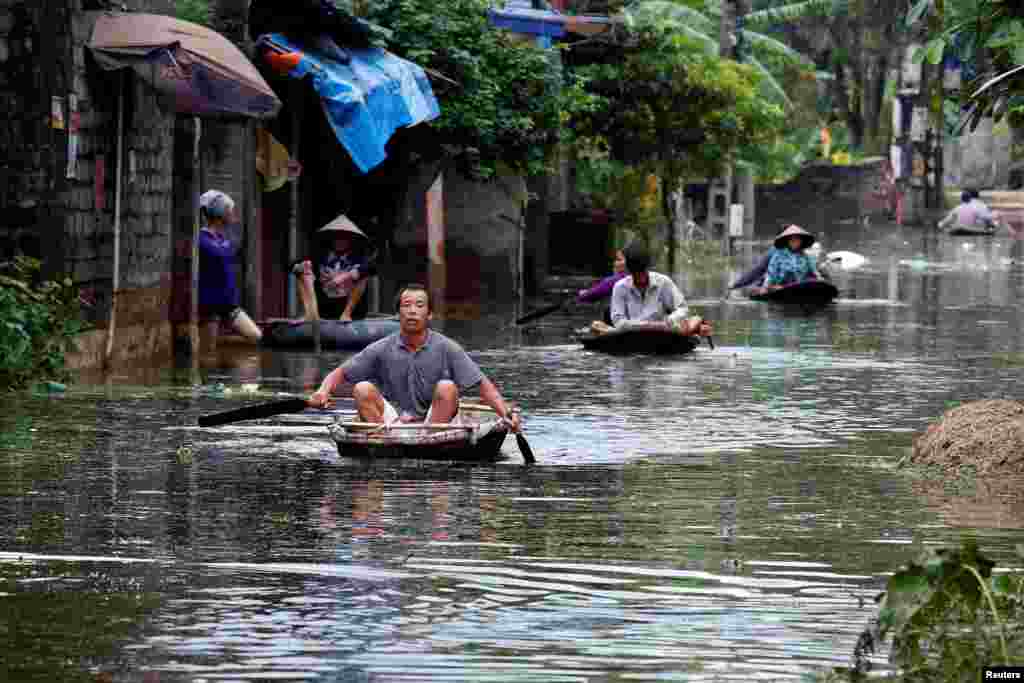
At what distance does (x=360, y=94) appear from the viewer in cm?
2625

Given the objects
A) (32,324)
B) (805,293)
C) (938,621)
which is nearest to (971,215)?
(805,293)

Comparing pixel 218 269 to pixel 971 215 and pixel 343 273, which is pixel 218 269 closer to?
pixel 343 273

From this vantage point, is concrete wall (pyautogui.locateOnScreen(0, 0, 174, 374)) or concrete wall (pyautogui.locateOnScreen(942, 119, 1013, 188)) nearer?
concrete wall (pyautogui.locateOnScreen(0, 0, 174, 374))

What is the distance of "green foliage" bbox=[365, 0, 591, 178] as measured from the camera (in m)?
31.1

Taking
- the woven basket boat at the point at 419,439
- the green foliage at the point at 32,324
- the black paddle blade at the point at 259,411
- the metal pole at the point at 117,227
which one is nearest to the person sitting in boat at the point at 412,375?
the woven basket boat at the point at 419,439

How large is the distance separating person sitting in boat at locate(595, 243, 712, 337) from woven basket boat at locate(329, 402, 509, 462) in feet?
32.5

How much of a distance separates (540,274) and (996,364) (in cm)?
1615

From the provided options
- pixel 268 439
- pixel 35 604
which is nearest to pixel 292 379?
pixel 268 439

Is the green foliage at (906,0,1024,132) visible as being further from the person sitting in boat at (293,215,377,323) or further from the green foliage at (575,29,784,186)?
the green foliage at (575,29,784,186)

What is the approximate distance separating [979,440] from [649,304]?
34.7 feet

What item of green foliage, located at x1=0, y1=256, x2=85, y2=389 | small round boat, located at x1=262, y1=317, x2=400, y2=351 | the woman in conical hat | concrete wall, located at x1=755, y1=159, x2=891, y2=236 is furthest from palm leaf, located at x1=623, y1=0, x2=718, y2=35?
green foliage, located at x1=0, y1=256, x2=85, y2=389

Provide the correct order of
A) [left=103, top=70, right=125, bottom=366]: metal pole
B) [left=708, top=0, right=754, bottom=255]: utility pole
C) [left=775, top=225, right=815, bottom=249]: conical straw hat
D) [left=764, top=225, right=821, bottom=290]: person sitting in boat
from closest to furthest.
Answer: [left=103, top=70, right=125, bottom=366]: metal pole < [left=775, top=225, right=815, bottom=249]: conical straw hat < [left=764, top=225, right=821, bottom=290]: person sitting in boat < [left=708, top=0, right=754, bottom=255]: utility pole

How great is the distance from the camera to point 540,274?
39.5m

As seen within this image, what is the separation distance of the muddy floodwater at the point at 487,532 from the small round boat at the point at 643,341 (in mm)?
2335
